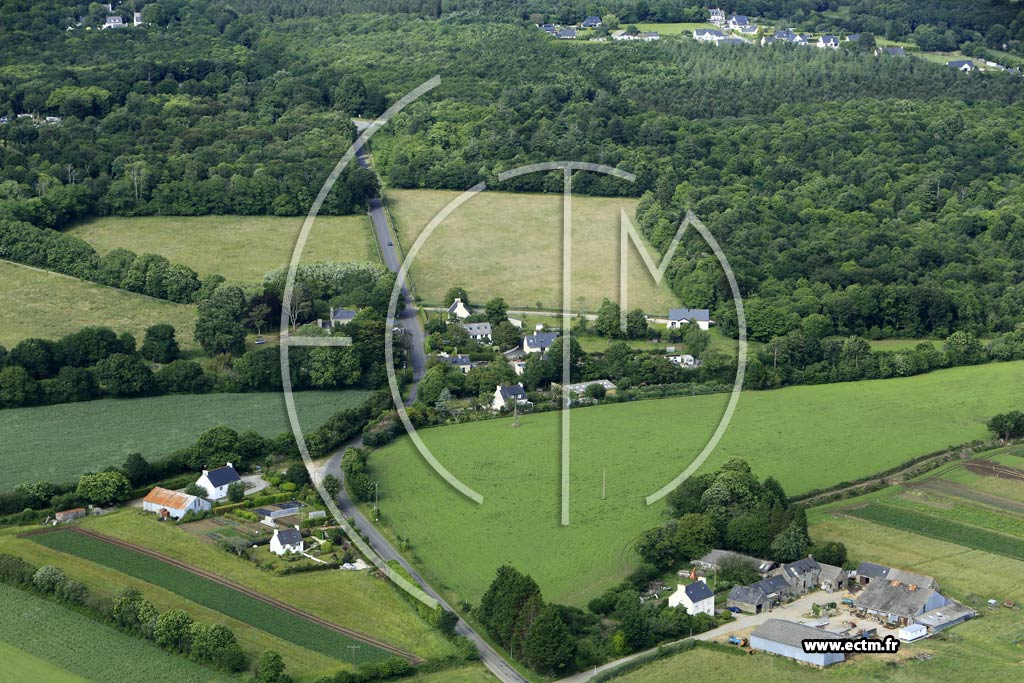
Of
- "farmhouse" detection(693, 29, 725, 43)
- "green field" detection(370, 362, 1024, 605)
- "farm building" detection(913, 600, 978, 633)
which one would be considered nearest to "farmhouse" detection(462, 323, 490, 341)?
"green field" detection(370, 362, 1024, 605)

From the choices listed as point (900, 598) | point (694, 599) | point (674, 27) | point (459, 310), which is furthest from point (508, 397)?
point (674, 27)

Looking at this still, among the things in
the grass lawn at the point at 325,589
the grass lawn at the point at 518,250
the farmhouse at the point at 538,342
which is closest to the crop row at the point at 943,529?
the grass lawn at the point at 325,589

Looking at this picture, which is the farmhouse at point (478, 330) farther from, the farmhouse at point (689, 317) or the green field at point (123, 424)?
the green field at point (123, 424)

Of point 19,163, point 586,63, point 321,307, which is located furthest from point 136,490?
point 586,63

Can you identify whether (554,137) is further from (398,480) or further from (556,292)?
(398,480)

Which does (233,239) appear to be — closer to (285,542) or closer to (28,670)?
(285,542)

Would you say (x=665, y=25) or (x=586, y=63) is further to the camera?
(x=665, y=25)
